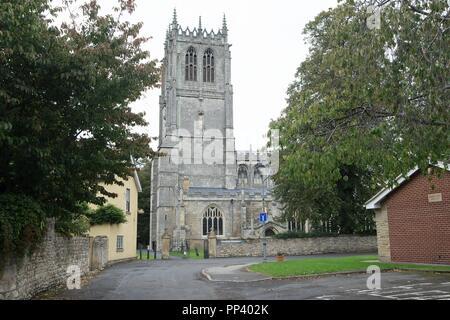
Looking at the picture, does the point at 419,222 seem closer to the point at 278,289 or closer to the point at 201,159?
the point at 278,289

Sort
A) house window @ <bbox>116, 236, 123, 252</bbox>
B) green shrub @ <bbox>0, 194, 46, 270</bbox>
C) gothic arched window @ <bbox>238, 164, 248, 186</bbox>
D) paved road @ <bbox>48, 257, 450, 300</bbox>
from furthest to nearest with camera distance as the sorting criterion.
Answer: gothic arched window @ <bbox>238, 164, 248, 186</bbox> → house window @ <bbox>116, 236, 123, 252</bbox> → paved road @ <bbox>48, 257, 450, 300</bbox> → green shrub @ <bbox>0, 194, 46, 270</bbox>

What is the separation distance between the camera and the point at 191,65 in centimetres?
6888

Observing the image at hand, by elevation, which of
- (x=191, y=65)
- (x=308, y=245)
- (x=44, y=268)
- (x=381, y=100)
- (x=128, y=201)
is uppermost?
(x=191, y=65)

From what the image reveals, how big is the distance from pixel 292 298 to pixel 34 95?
8215mm

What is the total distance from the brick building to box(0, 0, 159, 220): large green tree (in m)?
12.9

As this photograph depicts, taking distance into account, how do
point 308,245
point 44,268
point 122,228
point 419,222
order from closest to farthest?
point 44,268, point 419,222, point 122,228, point 308,245

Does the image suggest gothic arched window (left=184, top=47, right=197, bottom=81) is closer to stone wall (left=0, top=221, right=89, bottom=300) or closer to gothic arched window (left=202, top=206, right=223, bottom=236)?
gothic arched window (left=202, top=206, right=223, bottom=236)

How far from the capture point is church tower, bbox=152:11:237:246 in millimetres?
63594

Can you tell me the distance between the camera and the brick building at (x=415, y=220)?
1934 cm

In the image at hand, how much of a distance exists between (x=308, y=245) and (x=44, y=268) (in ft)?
85.5

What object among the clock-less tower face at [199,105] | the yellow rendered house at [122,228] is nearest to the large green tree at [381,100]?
the yellow rendered house at [122,228]

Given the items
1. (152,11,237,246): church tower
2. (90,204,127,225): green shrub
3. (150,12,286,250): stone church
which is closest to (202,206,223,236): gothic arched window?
(150,12,286,250): stone church

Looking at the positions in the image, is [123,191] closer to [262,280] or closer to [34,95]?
[262,280]

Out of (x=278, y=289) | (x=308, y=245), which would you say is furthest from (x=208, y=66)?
(x=278, y=289)
